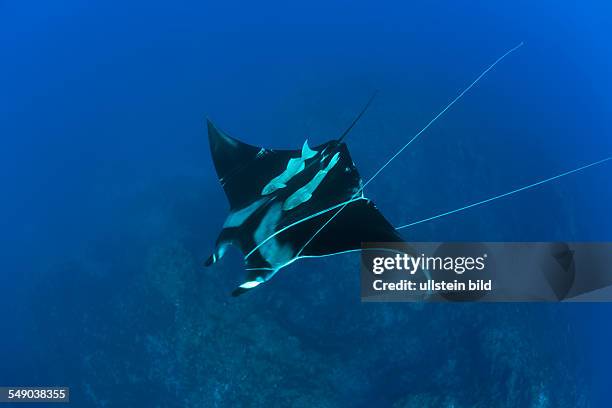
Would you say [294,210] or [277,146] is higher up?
[277,146]

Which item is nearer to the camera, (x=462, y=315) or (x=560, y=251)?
(x=462, y=315)

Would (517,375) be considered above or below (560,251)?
below

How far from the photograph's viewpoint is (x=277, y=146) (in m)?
12.8

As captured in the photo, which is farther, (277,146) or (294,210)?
(277,146)

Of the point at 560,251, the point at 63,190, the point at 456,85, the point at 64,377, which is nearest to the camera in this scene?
the point at 64,377

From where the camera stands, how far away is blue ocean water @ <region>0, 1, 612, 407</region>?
9.62 meters

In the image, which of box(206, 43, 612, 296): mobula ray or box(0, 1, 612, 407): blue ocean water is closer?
box(206, 43, 612, 296): mobula ray

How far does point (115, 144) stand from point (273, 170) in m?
8.95

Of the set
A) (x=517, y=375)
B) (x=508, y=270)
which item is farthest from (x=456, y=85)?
(x=517, y=375)

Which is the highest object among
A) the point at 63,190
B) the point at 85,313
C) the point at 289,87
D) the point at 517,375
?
the point at 289,87

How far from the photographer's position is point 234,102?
47.7ft

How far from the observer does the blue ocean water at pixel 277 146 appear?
31.6 feet

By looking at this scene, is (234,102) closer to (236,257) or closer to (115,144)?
(115,144)

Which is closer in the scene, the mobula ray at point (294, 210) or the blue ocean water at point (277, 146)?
the mobula ray at point (294, 210)
